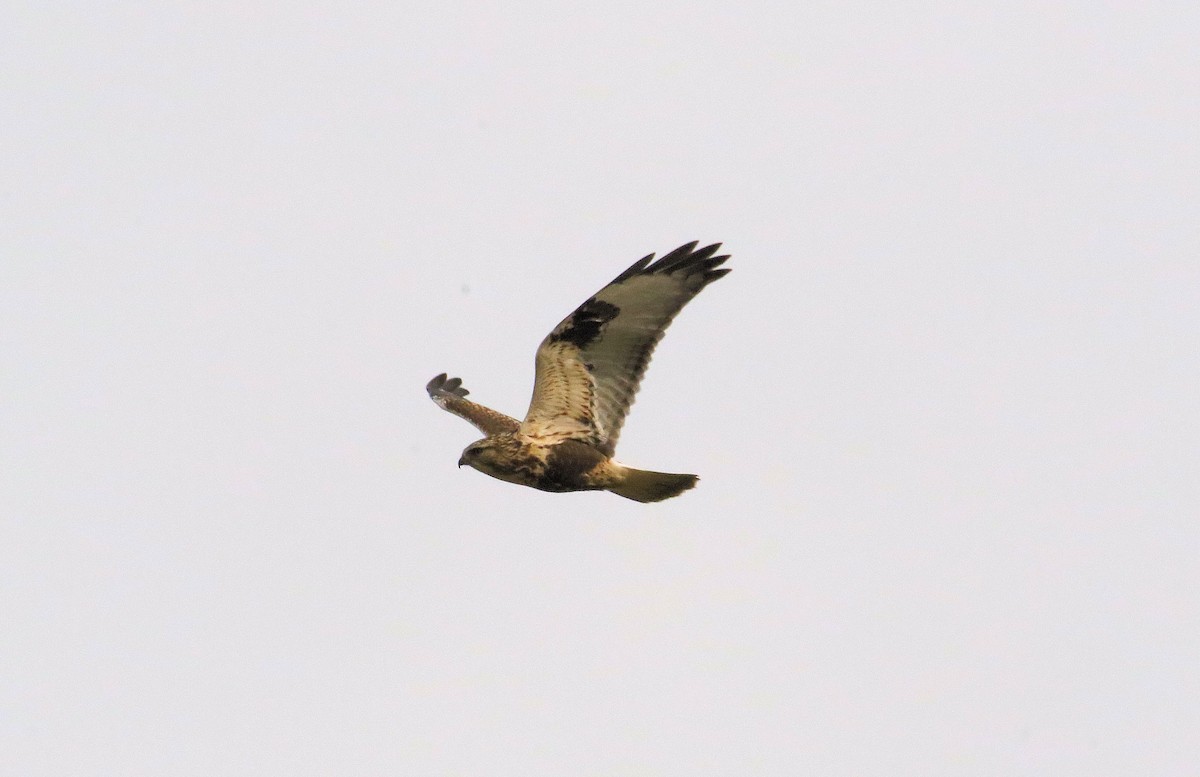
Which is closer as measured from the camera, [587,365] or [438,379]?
[587,365]

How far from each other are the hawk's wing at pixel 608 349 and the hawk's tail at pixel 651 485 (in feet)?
0.90

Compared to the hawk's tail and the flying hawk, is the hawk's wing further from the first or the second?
the hawk's tail

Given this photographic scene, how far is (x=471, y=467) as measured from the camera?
12.6 metres

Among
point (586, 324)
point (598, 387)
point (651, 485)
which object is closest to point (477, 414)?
point (598, 387)

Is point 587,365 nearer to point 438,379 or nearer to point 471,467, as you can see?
point 471,467

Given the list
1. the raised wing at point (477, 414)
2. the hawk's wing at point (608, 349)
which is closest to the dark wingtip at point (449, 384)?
the raised wing at point (477, 414)

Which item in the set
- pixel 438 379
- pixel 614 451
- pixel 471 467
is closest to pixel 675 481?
pixel 614 451

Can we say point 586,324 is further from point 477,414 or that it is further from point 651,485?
point 477,414

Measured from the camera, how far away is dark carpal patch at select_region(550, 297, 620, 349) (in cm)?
1262

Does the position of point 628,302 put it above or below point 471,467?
above

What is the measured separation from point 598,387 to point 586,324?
484 mm

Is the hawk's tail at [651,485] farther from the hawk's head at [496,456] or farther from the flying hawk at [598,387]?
the hawk's head at [496,456]

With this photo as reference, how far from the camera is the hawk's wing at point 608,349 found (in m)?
12.7

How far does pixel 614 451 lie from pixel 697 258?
148cm
